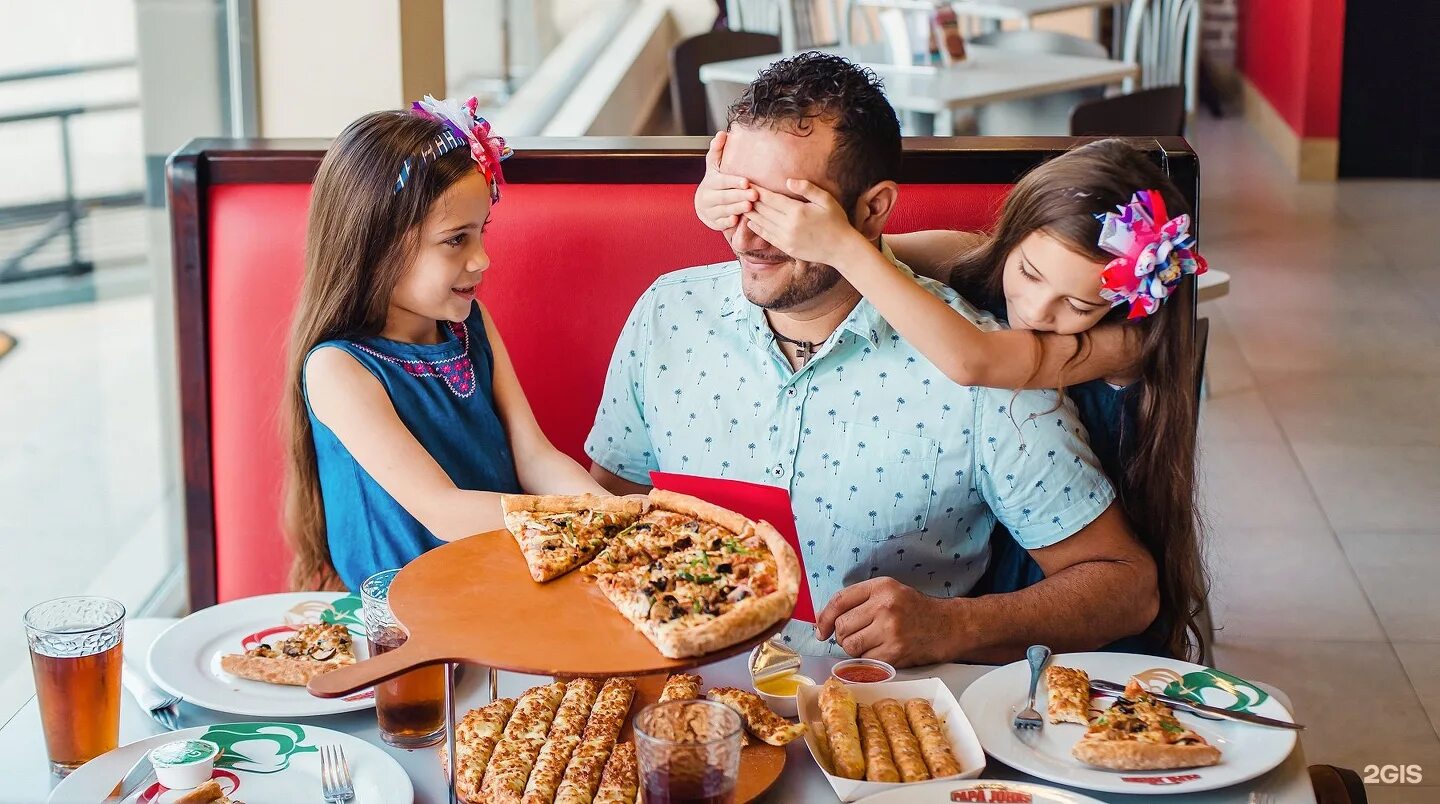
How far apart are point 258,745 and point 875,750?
571 mm

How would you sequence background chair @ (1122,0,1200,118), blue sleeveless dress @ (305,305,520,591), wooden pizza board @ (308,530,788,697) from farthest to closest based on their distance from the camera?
1. background chair @ (1122,0,1200,118)
2. blue sleeveless dress @ (305,305,520,591)
3. wooden pizza board @ (308,530,788,697)

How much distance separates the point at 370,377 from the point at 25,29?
0.93m

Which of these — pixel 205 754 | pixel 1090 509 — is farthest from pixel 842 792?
pixel 1090 509

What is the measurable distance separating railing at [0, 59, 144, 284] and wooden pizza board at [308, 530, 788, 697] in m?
1.35

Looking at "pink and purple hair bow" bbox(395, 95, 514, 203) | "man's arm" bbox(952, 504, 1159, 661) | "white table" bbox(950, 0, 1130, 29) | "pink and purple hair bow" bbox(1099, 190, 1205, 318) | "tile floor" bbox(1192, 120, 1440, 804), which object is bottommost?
"tile floor" bbox(1192, 120, 1440, 804)

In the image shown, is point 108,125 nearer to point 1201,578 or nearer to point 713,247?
point 713,247

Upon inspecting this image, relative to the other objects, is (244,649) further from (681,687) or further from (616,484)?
(616,484)

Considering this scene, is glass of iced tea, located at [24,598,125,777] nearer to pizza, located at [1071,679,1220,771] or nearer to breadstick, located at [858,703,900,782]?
breadstick, located at [858,703,900,782]

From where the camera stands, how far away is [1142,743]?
1.35 meters

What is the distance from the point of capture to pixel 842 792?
4.23 ft

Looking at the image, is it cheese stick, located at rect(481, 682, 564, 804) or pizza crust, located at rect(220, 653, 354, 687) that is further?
pizza crust, located at rect(220, 653, 354, 687)

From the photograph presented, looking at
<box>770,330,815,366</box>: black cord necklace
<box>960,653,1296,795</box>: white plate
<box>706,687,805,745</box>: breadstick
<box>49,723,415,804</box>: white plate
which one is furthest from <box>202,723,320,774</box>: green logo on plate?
<box>770,330,815,366</box>: black cord necklace

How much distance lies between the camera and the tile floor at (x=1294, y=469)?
2.67 m

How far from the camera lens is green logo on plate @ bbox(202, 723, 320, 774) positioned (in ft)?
4.42
